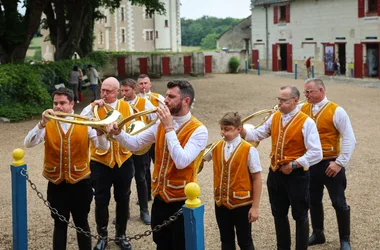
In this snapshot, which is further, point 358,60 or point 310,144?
point 358,60

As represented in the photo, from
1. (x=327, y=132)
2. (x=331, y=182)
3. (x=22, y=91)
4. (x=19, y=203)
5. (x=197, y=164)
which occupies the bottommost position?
(x=19, y=203)

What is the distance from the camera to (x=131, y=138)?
4848 mm

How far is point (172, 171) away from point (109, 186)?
180cm

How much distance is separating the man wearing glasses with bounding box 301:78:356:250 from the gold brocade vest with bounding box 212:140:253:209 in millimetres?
1221

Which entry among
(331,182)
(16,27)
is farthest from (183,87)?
(16,27)

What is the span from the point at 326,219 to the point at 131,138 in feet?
11.9

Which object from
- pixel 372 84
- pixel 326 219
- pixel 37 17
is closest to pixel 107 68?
pixel 37 17

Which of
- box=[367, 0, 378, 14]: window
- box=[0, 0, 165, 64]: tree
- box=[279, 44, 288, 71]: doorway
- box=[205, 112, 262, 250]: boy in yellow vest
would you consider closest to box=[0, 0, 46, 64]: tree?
box=[0, 0, 165, 64]: tree

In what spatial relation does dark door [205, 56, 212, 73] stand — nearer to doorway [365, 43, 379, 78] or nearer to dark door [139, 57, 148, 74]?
dark door [139, 57, 148, 74]

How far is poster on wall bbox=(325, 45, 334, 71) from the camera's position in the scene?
33.1m

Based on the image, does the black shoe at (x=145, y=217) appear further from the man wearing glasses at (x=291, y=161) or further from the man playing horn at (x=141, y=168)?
the man wearing glasses at (x=291, y=161)

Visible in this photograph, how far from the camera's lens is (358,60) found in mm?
30859

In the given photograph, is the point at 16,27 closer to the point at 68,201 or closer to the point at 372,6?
the point at 68,201

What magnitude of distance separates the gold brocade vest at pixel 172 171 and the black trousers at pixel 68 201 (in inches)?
46.8
